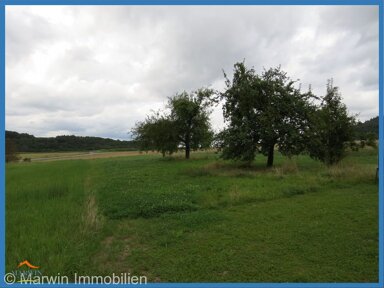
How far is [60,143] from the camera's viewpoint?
126625 millimetres

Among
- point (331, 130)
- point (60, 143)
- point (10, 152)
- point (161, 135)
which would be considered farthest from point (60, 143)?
point (331, 130)

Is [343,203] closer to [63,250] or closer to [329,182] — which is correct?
[329,182]

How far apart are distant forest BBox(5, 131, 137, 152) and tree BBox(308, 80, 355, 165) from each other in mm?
98451

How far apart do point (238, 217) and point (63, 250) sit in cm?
553

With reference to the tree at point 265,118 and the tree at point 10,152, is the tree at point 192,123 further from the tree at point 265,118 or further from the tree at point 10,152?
the tree at point 10,152

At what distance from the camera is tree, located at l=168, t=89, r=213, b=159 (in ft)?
136

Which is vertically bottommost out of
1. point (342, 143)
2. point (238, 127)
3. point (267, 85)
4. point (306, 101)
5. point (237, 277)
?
point (237, 277)

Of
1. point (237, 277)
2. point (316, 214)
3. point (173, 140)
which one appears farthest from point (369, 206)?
point (173, 140)

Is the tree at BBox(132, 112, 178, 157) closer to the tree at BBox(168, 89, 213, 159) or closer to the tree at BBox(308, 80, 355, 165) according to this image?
the tree at BBox(168, 89, 213, 159)

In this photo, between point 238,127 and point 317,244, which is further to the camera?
point 238,127

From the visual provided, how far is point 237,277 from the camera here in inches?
216

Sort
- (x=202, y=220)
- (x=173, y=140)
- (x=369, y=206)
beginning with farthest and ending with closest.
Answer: (x=173, y=140), (x=369, y=206), (x=202, y=220)

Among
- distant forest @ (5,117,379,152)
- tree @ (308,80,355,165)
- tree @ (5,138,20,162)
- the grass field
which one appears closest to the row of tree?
tree @ (308,80,355,165)

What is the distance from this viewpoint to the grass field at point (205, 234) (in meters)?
5.79
